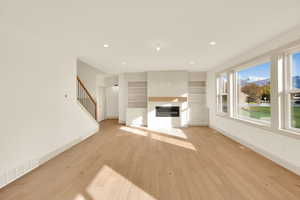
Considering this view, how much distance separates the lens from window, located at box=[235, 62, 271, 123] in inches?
126

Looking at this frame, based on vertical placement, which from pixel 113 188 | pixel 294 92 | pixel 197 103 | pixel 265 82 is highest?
pixel 265 82

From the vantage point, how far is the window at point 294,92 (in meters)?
2.50

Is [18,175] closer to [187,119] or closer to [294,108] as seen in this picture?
[294,108]

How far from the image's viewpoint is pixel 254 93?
3.69 metres

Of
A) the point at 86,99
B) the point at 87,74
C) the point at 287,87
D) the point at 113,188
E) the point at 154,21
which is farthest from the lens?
the point at 87,74

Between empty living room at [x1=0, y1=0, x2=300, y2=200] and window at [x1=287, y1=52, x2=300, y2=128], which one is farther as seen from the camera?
window at [x1=287, y1=52, x2=300, y2=128]

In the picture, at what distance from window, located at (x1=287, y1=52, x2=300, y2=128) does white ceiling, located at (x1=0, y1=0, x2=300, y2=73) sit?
0.63 metres

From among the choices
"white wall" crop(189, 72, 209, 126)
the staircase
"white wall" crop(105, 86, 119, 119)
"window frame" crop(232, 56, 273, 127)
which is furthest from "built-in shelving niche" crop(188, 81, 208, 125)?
"white wall" crop(105, 86, 119, 119)

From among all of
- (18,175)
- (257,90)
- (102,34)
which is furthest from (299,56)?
(18,175)

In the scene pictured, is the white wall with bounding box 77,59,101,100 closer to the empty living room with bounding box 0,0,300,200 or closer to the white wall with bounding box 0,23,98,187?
the empty living room with bounding box 0,0,300,200

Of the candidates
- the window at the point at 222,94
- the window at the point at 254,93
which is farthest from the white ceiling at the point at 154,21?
the window at the point at 222,94

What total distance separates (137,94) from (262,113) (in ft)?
15.6

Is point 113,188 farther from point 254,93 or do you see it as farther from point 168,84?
point 168,84

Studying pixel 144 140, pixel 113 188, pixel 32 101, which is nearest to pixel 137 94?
pixel 144 140
